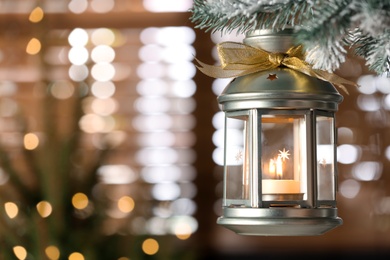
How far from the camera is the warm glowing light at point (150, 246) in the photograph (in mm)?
2656

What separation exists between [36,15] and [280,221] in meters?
2.50

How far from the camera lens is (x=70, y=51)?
3350 millimetres

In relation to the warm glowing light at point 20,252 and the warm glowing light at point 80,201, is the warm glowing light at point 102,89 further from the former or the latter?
the warm glowing light at point 20,252

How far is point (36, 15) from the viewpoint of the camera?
332 cm

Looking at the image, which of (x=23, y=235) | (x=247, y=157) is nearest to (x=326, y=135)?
(x=247, y=157)

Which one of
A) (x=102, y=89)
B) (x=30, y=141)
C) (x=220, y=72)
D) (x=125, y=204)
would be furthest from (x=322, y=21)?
(x=102, y=89)

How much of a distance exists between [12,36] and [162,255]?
47.5 inches

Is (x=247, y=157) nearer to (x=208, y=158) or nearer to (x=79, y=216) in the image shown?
(x=79, y=216)

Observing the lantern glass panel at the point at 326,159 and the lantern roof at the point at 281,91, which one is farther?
the lantern glass panel at the point at 326,159

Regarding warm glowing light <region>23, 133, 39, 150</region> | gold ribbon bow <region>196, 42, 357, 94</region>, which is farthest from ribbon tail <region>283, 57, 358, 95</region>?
warm glowing light <region>23, 133, 39, 150</region>

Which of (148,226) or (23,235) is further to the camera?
(148,226)

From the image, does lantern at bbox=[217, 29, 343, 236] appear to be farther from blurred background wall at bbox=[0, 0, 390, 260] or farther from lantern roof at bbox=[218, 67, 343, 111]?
blurred background wall at bbox=[0, 0, 390, 260]

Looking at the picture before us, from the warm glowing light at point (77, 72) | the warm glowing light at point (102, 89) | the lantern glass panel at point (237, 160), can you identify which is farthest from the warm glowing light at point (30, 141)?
the lantern glass panel at point (237, 160)

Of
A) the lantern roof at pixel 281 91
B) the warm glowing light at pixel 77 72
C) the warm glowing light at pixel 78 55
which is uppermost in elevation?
the warm glowing light at pixel 78 55
